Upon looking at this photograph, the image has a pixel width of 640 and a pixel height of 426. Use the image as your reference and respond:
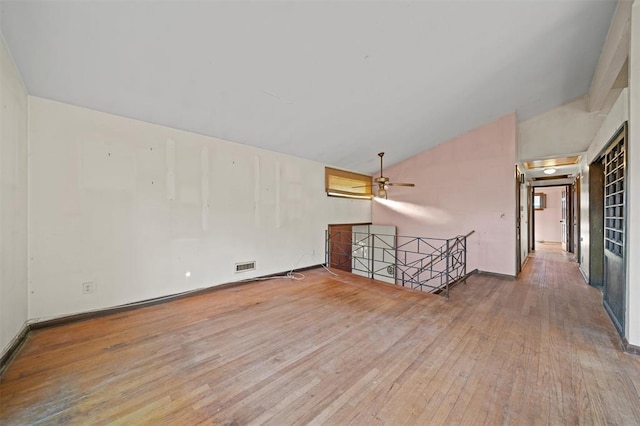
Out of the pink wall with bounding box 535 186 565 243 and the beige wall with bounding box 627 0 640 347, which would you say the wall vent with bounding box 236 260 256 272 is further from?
the pink wall with bounding box 535 186 565 243

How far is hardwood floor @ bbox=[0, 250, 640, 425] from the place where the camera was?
1.54 m

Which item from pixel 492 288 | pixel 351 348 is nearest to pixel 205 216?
pixel 351 348

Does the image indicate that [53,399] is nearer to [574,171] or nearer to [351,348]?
[351,348]

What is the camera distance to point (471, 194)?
5203 mm

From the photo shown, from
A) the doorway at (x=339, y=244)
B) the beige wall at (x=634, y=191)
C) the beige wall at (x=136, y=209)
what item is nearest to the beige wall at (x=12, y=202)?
the beige wall at (x=136, y=209)

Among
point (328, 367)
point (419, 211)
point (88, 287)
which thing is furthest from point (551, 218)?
point (88, 287)

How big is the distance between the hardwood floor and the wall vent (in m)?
0.77

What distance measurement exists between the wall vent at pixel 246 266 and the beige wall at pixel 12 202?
224 centimetres

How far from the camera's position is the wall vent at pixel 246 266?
4022 millimetres

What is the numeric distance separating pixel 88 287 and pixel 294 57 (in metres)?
3.35

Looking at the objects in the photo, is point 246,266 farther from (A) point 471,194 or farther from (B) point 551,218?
(B) point 551,218

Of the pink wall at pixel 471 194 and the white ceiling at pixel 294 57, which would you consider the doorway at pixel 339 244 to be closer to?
the pink wall at pixel 471 194

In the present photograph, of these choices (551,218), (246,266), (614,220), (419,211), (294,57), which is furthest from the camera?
(551,218)

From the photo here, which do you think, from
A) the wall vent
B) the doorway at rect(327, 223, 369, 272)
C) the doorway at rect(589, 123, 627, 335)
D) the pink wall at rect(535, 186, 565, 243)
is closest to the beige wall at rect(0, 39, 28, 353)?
the wall vent
